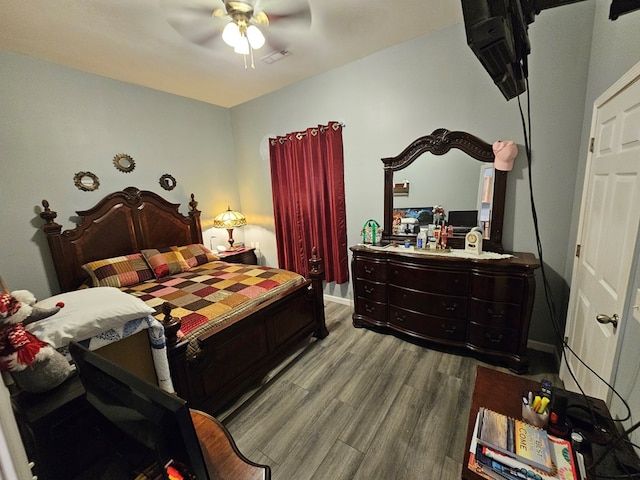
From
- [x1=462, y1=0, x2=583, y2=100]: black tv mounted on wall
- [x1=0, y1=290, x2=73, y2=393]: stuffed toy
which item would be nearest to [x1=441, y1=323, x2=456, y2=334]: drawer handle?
[x1=462, y1=0, x2=583, y2=100]: black tv mounted on wall

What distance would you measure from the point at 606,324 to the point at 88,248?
4096 mm

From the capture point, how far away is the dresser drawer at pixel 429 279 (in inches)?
85.8

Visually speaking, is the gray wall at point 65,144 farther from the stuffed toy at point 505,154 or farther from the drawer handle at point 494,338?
the drawer handle at point 494,338

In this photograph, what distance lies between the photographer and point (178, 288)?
2445 millimetres

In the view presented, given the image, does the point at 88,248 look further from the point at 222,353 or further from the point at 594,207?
the point at 594,207

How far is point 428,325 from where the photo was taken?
2.37 m

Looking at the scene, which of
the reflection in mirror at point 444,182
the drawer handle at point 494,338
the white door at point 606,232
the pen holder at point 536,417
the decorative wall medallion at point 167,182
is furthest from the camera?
the decorative wall medallion at point 167,182

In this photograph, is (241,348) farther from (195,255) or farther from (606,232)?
(606,232)

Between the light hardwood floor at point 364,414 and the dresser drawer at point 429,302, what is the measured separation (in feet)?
1.25

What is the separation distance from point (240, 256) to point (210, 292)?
1558mm

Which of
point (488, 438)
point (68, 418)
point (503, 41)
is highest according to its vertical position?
point (503, 41)

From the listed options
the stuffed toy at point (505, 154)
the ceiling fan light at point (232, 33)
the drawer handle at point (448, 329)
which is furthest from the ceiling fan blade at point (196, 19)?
the drawer handle at point (448, 329)

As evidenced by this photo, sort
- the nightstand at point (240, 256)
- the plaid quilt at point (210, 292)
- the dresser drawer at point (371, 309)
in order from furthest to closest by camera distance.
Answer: the nightstand at point (240, 256), the dresser drawer at point (371, 309), the plaid quilt at point (210, 292)

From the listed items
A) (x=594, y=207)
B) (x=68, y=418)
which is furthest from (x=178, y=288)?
(x=594, y=207)
